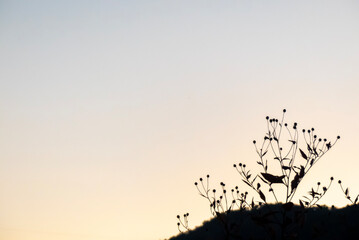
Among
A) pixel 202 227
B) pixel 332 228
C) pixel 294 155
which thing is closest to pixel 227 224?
pixel 294 155

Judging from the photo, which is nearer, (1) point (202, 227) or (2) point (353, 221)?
(2) point (353, 221)

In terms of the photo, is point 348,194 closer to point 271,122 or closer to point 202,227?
point 271,122

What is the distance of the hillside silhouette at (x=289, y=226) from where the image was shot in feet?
17.0

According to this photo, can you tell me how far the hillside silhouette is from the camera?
5.20 meters

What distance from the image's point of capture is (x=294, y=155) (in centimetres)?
604

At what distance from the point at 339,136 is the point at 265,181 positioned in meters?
2.13

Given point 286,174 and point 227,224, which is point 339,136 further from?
point 227,224

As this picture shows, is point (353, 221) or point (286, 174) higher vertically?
point (286, 174)

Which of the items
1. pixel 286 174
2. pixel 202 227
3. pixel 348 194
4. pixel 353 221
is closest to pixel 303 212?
pixel 286 174

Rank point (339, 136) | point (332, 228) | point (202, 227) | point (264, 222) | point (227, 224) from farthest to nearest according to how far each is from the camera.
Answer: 1. point (202, 227)
2. point (332, 228)
3. point (339, 136)
4. point (227, 224)
5. point (264, 222)

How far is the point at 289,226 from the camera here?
9055mm

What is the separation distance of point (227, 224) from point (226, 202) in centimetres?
104

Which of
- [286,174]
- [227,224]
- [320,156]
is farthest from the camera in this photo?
[320,156]

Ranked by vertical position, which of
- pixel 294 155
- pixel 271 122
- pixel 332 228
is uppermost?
pixel 271 122
